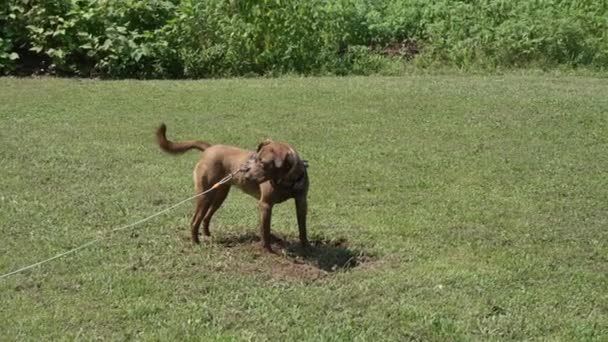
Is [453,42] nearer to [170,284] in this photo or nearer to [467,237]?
[467,237]

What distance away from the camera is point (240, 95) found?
1165cm

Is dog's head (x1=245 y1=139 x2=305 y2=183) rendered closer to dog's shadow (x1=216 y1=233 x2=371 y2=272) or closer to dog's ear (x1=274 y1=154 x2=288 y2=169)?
dog's ear (x1=274 y1=154 x2=288 y2=169)

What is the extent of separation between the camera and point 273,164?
5.60m

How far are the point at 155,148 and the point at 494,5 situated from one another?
7.38m

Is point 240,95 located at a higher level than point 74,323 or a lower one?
lower

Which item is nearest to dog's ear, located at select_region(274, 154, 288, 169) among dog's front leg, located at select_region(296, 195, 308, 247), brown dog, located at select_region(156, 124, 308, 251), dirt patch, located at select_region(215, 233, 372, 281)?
brown dog, located at select_region(156, 124, 308, 251)

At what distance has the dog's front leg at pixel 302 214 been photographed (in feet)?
19.2

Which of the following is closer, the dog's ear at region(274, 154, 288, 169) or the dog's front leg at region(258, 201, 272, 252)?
the dog's ear at region(274, 154, 288, 169)

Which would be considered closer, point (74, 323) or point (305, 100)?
point (74, 323)

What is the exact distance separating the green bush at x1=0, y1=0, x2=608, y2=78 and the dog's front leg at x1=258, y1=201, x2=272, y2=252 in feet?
25.1

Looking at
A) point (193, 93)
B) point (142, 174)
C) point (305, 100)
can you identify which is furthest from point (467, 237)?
point (193, 93)

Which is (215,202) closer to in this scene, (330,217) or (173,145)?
(173,145)

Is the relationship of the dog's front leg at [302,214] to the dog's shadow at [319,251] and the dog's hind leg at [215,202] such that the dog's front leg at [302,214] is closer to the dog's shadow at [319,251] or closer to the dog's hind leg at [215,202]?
the dog's shadow at [319,251]

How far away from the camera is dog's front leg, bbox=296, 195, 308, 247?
585 cm
